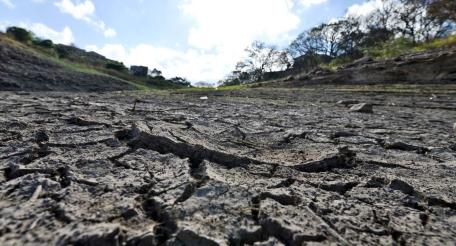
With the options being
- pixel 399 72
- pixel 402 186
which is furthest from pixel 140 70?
pixel 402 186

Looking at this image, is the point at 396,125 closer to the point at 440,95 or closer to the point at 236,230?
the point at 236,230

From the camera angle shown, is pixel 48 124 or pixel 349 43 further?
pixel 349 43

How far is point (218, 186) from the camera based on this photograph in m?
1.87

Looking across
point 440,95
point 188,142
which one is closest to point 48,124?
point 188,142

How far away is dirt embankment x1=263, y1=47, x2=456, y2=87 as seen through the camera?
Result: 415 inches

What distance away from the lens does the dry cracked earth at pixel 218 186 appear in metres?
1.39

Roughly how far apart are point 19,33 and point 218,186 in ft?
74.5

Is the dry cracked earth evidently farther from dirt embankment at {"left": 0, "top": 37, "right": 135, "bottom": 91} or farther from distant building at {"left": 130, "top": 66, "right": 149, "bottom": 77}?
distant building at {"left": 130, "top": 66, "right": 149, "bottom": 77}

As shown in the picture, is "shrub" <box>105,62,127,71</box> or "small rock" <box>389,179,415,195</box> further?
"shrub" <box>105,62,127,71</box>

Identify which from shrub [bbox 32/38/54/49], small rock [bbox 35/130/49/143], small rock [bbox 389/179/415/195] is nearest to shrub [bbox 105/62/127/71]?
shrub [bbox 32/38/54/49]

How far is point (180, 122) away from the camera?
3742 mm

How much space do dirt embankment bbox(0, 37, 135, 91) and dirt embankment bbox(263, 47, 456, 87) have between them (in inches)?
325

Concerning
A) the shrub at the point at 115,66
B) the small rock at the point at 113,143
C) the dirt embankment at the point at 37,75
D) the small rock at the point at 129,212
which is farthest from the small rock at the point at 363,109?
the shrub at the point at 115,66

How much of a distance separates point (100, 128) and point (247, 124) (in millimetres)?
1402
